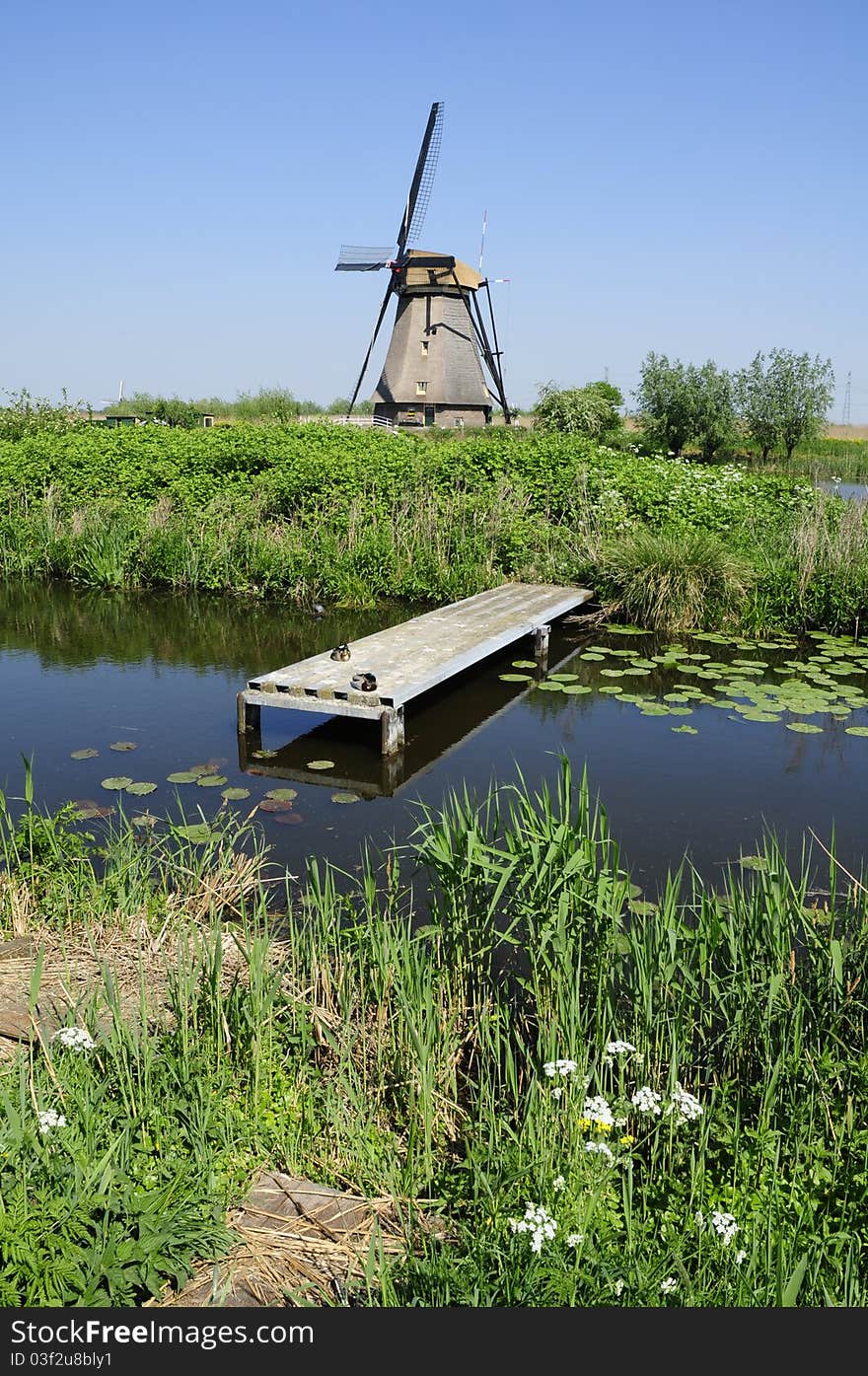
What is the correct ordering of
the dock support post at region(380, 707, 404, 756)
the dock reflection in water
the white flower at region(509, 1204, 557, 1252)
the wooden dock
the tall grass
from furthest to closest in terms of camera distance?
the tall grass, the wooden dock, the dock support post at region(380, 707, 404, 756), the dock reflection in water, the white flower at region(509, 1204, 557, 1252)

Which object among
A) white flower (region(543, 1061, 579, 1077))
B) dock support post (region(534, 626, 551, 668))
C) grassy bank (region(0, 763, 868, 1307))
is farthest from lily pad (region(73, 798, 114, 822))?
dock support post (region(534, 626, 551, 668))

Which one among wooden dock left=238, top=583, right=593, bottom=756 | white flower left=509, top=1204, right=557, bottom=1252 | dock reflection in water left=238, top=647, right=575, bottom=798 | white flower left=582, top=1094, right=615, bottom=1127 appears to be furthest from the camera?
wooden dock left=238, top=583, right=593, bottom=756

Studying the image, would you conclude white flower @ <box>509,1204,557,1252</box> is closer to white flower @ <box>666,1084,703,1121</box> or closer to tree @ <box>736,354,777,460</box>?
white flower @ <box>666,1084,703,1121</box>

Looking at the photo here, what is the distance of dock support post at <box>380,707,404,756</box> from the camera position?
6.84m

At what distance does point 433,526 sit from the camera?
12.3 m

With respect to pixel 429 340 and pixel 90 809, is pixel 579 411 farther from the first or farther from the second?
pixel 90 809

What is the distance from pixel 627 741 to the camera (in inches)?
285

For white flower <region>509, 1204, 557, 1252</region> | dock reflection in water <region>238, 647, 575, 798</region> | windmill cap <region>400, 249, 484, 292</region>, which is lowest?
dock reflection in water <region>238, 647, 575, 798</region>

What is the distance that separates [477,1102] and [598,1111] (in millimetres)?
572

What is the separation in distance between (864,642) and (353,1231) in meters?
8.82

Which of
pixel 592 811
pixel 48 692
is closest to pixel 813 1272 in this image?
pixel 592 811

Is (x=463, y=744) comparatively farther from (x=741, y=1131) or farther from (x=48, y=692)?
(x=741, y=1131)

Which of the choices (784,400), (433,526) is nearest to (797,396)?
(784,400)

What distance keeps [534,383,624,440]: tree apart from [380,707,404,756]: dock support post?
27292 millimetres
